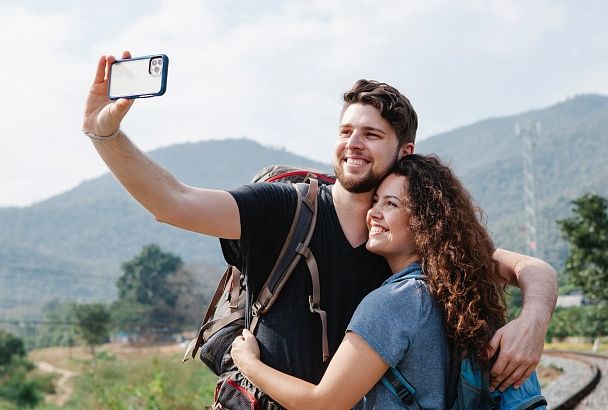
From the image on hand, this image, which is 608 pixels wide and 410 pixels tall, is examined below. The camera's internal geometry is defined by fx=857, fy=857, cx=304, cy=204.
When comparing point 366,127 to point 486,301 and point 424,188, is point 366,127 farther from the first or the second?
point 486,301

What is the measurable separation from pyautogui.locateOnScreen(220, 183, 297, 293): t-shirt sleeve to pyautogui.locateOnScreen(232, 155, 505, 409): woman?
24 centimetres

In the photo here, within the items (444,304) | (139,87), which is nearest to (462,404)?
(444,304)

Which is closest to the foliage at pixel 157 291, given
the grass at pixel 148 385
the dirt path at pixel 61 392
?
the grass at pixel 148 385

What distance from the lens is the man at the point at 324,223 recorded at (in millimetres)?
2549

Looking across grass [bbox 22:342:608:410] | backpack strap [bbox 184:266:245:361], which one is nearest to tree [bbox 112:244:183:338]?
grass [bbox 22:342:608:410]

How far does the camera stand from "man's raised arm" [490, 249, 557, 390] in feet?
8.50

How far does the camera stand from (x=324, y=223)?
9.50 feet

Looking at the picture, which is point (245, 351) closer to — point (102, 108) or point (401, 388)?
point (401, 388)

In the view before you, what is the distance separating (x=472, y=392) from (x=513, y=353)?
17 cm

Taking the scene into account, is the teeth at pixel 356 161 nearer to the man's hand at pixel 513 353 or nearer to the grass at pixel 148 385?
the man's hand at pixel 513 353

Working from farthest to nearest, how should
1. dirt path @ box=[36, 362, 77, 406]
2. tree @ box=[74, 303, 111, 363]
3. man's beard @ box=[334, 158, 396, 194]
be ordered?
tree @ box=[74, 303, 111, 363]
dirt path @ box=[36, 362, 77, 406]
man's beard @ box=[334, 158, 396, 194]

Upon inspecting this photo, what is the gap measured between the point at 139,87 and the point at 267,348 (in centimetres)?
96

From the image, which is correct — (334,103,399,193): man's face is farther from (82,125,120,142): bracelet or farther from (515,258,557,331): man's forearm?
(82,125,120,142): bracelet

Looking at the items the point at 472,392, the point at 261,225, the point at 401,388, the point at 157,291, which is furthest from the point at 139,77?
the point at 157,291
